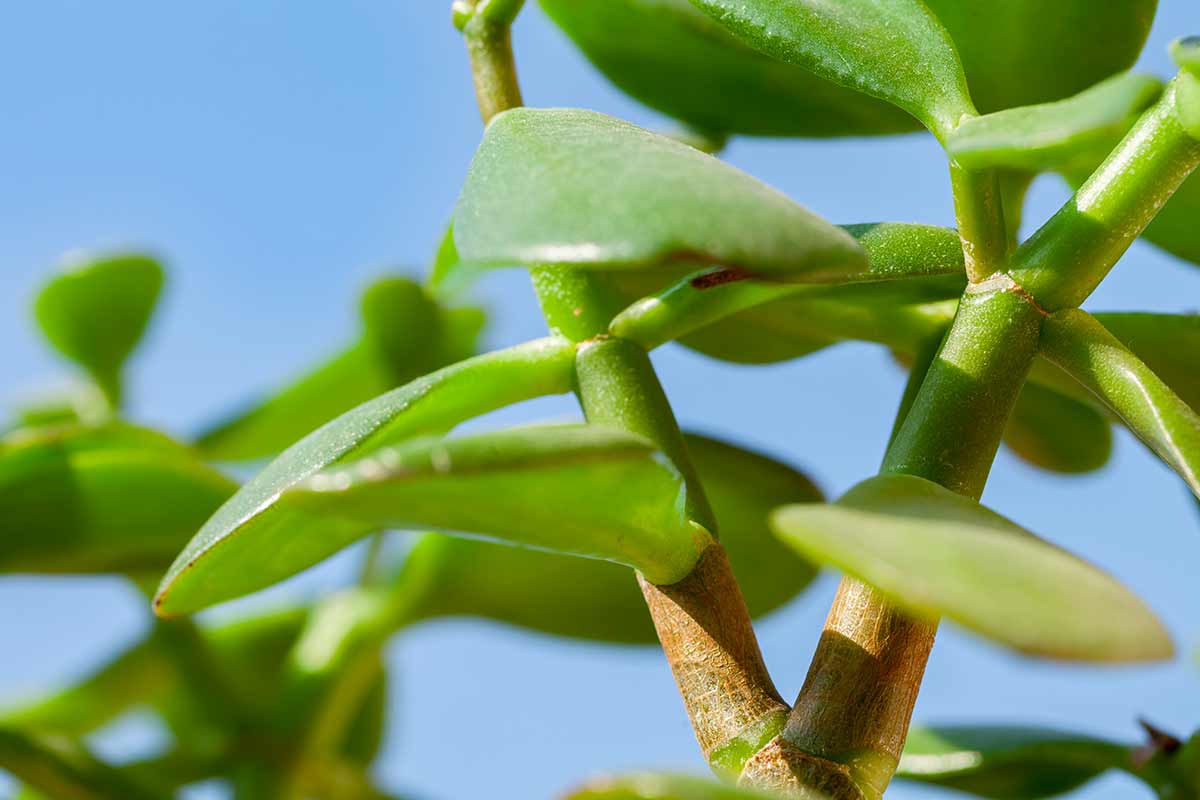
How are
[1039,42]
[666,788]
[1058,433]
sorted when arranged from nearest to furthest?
1. [666,788]
2. [1039,42]
3. [1058,433]

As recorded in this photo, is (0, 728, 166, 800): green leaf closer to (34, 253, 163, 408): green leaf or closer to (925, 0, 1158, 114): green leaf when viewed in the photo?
(34, 253, 163, 408): green leaf

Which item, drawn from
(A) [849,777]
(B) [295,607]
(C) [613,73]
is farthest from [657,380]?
(B) [295,607]

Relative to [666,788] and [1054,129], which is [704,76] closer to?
[1054,129]

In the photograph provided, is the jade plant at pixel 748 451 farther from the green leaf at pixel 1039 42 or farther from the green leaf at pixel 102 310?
the green leaf at pixel 102 310

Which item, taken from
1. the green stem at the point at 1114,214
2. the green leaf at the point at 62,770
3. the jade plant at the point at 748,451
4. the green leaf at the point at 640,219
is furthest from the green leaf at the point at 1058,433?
the green leaf at the point at 62,770

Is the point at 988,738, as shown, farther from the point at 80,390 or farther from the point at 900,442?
the point at 80,390

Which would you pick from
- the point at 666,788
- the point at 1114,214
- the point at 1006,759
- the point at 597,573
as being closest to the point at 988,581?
the point at 666,788
